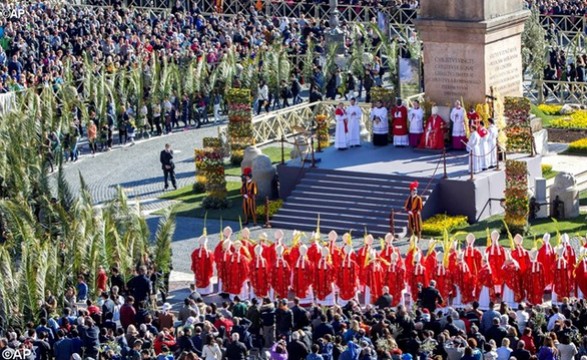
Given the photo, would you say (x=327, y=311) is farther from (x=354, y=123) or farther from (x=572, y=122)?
(x=572, y=122)

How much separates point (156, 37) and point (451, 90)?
20.4 m

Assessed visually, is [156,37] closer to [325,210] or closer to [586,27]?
[586,27]

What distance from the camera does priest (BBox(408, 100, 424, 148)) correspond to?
182 feet

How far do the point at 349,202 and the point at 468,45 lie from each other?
5.65 m

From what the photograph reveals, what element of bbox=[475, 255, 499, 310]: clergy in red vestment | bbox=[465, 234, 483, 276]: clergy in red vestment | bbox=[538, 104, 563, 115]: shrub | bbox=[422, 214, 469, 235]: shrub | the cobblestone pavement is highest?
bbox=[538, 104, 563, 115]: shrub

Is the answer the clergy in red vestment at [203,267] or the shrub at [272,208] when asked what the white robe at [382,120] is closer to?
the shrub at [272,208]

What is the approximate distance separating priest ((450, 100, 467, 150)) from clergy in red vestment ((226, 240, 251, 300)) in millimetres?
9957

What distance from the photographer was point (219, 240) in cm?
5047

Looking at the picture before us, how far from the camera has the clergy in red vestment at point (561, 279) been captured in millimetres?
44250

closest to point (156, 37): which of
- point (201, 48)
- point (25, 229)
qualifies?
point (201, 48)

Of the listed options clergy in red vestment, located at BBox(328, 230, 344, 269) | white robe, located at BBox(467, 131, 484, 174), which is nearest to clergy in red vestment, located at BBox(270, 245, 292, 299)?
clergy in red vestment, located at BBox(328, 230, 344, 269)

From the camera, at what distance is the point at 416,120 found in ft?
182

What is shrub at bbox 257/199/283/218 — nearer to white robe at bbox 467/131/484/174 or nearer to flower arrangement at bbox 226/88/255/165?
white robe at bbox 467/131/484/174

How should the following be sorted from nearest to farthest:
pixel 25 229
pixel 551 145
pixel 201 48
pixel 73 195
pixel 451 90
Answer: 1. pixel 25 229
2. pixel 73 195
3. pixel 451 90
4. pixel 551 145
5. pixel 201 48
